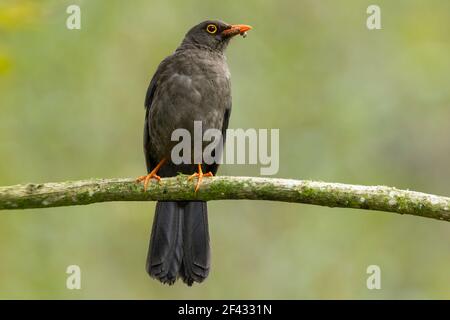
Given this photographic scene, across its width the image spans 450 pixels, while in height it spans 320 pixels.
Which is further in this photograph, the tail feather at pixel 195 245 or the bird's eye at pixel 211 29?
the bird's eye at pixel 211 29

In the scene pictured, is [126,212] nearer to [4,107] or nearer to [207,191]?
[4,107]

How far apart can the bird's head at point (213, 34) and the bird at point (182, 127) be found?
2cm

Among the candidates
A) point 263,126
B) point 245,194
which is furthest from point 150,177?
point 263,126

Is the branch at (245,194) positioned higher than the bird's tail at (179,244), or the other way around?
the branch at (245,194)

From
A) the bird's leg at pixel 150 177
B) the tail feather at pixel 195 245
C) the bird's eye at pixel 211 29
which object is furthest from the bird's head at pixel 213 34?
the tail feather at pixel 195 245

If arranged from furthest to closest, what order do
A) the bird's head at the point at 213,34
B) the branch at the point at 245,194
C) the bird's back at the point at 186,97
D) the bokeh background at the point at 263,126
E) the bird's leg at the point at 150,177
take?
the bokeh background at the point at 263,126, the bird's head at the point at 213,34, the bird's back at the point at 186,97, the bird's leg at the point at 150,177, the branch at the point at 245,194

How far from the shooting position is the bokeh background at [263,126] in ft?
29.1

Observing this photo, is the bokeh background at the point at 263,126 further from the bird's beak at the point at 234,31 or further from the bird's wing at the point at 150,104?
the bird's wing at the point at 150,104

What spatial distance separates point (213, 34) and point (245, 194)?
7.32 ft

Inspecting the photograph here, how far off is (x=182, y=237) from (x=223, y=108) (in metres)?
1.18

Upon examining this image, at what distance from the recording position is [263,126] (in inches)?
370

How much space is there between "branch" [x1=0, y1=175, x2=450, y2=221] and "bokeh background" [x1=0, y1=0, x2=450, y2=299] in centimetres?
349

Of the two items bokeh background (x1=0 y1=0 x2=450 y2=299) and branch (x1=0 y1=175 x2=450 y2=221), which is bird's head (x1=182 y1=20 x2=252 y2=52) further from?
bokeh background (x1=0 y1=0 x2=450 y2=299)

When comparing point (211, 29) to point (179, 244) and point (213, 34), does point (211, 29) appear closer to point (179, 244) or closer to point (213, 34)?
point (213, 34)
